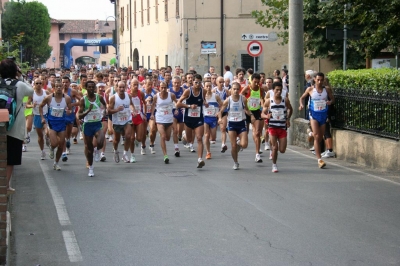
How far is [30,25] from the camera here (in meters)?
80.4

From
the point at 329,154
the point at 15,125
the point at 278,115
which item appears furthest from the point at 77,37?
the point at 15,125

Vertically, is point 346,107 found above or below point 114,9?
below

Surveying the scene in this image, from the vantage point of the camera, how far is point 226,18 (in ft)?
134

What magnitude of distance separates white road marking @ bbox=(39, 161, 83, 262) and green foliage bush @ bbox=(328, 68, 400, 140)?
20.2 feet

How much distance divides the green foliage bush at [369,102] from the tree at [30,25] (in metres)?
56.7

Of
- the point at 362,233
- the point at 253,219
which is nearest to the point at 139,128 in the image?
the point at 253,219

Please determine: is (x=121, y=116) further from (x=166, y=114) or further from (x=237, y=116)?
(x=237, y=116)

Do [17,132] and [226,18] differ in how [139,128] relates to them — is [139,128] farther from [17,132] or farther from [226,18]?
[226,18]

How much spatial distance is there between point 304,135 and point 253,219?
30.4 ft

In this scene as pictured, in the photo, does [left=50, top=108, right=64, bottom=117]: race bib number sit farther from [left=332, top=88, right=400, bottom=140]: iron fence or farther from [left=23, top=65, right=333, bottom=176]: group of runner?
[left=332, top=88, right=400, bottom=140]: iron fence

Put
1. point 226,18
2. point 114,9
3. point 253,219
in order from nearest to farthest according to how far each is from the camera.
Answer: point 253,219 → point 226,18 → point 114,9

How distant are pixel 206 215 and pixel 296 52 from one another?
10.2 meters

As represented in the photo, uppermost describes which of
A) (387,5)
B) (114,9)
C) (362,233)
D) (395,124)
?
(114,9)

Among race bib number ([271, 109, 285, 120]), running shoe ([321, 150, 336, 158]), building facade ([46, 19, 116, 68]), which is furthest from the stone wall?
building facade ([46, 19, 116, 68])
